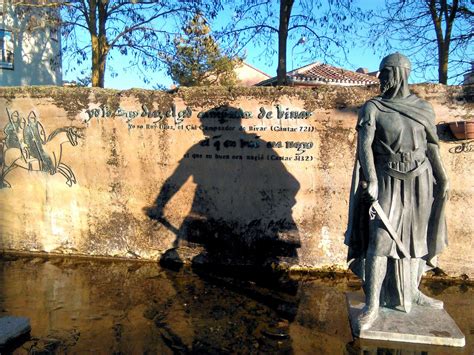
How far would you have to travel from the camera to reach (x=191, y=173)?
5.93 metres

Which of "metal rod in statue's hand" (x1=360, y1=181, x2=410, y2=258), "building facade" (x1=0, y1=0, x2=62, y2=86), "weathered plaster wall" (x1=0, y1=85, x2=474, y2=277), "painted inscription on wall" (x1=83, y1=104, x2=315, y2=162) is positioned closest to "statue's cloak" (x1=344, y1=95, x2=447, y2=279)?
"metal rod in statue's hand" (x1=360, y1=181, x2=410, y2=258)

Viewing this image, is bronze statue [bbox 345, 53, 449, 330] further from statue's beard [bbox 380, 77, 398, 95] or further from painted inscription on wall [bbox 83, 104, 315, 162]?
painted inscription on wall [bbox 83, 104, 315, 162]

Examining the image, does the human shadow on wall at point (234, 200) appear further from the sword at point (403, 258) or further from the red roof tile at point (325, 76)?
the red roof tile at point (325, 76)

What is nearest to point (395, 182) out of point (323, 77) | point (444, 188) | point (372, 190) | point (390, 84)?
point (372, 190)

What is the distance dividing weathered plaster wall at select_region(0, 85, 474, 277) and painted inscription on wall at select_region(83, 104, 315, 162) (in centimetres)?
1

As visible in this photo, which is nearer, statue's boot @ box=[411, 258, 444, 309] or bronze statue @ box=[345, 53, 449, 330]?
bronze statue @ box=[345, 53, 449, 330]

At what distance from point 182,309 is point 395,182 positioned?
8.28 ft

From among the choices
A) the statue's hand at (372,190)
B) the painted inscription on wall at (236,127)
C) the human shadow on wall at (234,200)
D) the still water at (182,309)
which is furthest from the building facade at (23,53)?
the statue's hand at (372,190)

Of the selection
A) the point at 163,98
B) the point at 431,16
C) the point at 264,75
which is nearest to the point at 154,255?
the point at 163,98

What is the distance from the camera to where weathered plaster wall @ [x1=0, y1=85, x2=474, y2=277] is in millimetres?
5504

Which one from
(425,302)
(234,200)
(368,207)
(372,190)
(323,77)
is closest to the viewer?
(372,190)

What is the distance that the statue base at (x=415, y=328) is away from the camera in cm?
322

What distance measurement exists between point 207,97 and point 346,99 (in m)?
1.87

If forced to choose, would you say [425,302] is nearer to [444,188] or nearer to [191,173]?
[444,188]
